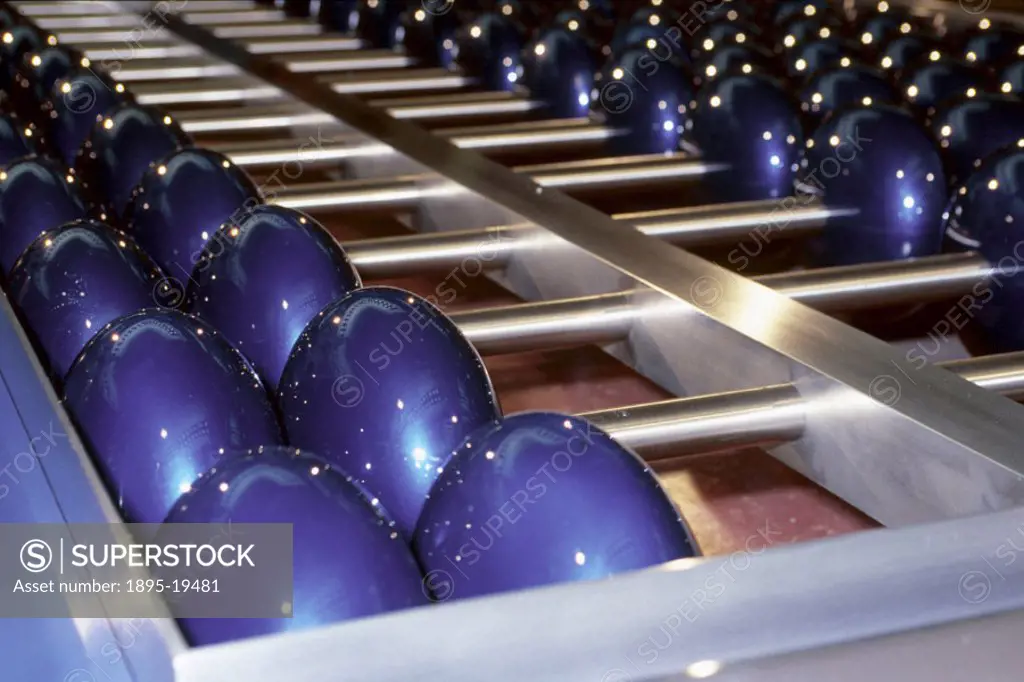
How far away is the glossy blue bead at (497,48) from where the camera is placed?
1900 millimetres

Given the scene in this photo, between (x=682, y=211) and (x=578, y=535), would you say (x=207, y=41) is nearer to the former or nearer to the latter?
(x=682, y=211)

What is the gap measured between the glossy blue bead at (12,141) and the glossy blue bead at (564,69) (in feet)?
2.39

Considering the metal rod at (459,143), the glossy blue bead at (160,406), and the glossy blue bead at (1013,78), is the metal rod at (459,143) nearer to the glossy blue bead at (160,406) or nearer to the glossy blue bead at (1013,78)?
the glossy blue bead at (1013,78)

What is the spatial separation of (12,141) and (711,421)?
0.68 m

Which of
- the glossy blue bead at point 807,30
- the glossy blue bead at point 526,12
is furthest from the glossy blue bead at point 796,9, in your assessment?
the glossy blue bead at point 526,12

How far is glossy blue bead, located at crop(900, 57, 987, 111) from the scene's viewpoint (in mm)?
1482

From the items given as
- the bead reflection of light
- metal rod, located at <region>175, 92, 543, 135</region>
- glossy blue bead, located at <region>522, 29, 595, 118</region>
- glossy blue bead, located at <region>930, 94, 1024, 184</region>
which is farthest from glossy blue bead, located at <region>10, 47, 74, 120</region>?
the bead reflection of light

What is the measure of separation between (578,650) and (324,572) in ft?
0.37

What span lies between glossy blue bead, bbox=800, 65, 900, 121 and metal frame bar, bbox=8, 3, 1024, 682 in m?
0.40

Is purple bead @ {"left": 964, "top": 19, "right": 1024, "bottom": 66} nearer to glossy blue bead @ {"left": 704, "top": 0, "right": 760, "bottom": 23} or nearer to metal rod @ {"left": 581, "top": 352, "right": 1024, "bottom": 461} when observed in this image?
glossy blue bead @ {"left": 704, "top": 0, "right": 760, "bottom": 23}

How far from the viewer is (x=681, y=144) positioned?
158 centimetres

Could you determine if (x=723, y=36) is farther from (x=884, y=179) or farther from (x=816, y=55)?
(x=884, y=179)

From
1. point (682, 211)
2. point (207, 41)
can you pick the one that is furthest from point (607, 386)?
point (207, 41)

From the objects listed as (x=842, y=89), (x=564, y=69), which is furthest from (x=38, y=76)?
(x=842, y=89)
